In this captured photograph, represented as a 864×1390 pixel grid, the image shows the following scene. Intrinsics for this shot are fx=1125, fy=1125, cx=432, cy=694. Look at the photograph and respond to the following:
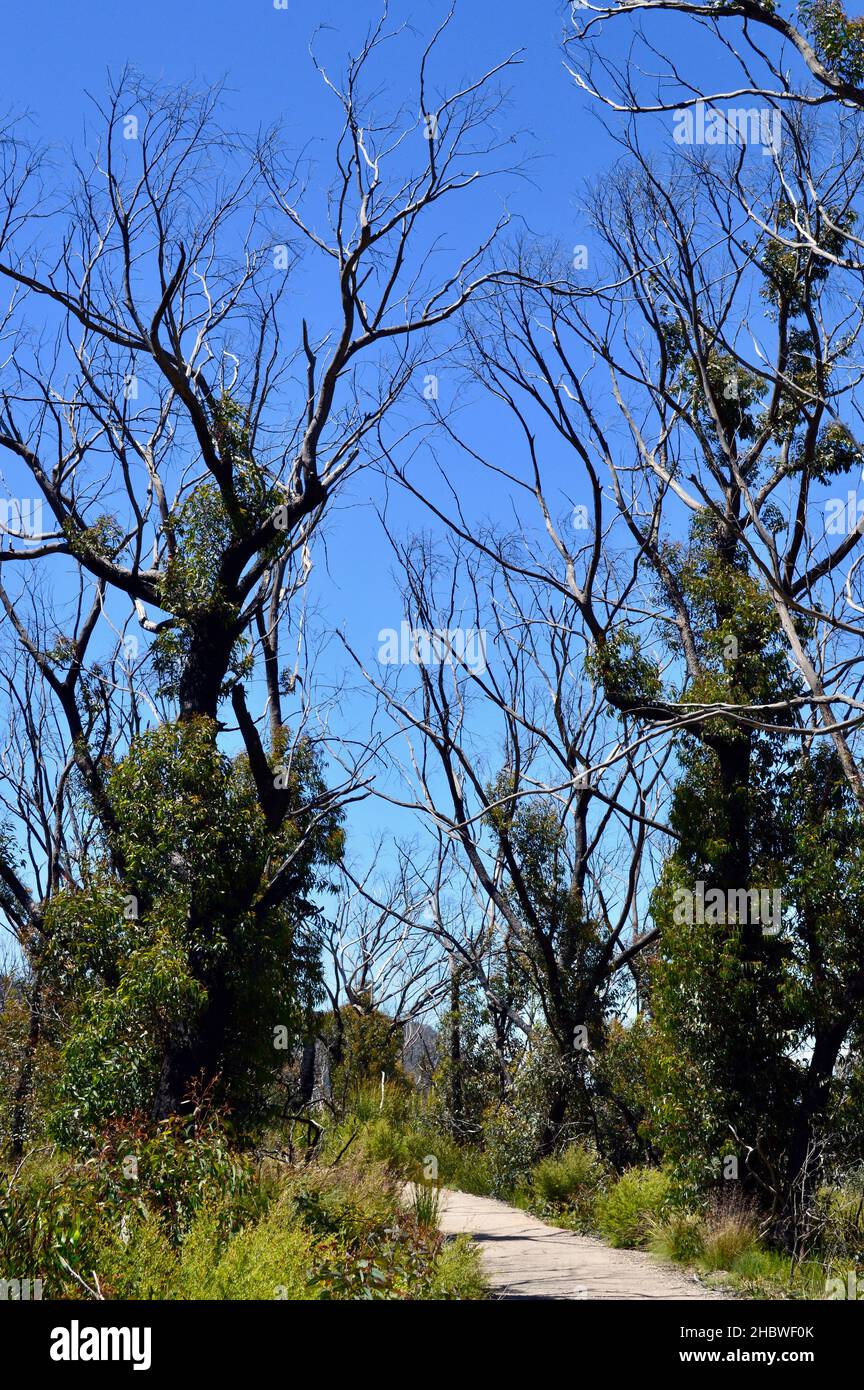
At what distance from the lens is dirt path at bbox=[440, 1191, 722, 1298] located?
973 cm

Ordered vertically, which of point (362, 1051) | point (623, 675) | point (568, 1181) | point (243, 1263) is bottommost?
point (568, 1181)

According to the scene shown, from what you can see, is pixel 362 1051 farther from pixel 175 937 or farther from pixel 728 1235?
pixel 728 1235

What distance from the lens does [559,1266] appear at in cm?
1142

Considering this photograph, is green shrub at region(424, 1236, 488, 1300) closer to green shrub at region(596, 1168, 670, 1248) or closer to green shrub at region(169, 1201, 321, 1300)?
green shrub at region(169, 1201, 321, 1300)

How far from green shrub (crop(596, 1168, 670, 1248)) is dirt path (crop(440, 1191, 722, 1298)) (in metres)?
0.26

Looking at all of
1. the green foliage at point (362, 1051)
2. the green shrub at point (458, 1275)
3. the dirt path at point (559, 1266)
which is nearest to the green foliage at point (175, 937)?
the dirt path at point (559, 1266)

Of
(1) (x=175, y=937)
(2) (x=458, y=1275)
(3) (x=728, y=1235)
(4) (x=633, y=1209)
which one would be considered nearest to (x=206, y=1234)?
(2) (x=458, y=1275)

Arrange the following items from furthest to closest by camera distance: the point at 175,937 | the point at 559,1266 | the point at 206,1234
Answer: the point at 175,937 → the point at 559,1266 → the point at 206,1234

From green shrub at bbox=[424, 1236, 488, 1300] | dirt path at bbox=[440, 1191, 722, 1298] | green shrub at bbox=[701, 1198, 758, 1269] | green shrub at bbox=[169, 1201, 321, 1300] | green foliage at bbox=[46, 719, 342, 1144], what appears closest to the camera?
green shrub at bbox=[169, 1201, 321, 1300]

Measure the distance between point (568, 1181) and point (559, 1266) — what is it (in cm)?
543

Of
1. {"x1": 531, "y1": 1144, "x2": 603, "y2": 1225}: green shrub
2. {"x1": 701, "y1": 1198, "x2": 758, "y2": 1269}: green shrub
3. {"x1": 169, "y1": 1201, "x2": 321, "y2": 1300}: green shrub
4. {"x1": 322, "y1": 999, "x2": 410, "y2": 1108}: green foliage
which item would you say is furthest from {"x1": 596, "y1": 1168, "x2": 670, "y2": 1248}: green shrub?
{"x1": 322, "y1": 999, "x2": 410, "y2": 1108}: green foliage

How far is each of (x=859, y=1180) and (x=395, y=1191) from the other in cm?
493

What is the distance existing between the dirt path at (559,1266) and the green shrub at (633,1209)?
0.85 feet

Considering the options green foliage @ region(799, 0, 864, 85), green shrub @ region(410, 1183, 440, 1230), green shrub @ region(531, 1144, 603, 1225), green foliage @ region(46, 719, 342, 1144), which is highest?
green foliage @ region(799, 0, 864, 85)
